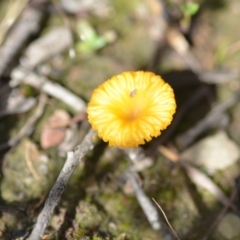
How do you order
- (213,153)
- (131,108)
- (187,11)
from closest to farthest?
(131,108) < (213,153) < (187,11)

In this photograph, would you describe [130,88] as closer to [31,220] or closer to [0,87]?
[31,220]

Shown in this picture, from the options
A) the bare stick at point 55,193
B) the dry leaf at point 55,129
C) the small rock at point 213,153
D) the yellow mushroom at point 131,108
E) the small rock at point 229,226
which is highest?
the yellow mushroom at point 131,108

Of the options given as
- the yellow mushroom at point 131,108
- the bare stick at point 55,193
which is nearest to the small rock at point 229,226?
the yellow mushroom at point 131,108

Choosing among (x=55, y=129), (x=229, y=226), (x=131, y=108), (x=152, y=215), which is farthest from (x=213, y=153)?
(x=55, y=129)

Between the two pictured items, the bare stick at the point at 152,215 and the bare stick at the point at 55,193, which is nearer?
the bare stick at the point at 55,193

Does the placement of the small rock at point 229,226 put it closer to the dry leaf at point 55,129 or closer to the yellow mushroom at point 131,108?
the yellow mushroom at point 131,108

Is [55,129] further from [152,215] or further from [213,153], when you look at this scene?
[213,153]

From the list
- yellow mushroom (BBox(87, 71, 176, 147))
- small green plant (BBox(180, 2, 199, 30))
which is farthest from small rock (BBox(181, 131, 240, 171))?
small green plant (BBox(180, 2, 199, 30))

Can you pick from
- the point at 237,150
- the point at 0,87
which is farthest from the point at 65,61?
the point at 237,150
